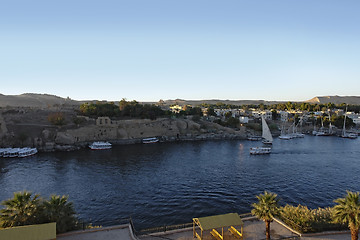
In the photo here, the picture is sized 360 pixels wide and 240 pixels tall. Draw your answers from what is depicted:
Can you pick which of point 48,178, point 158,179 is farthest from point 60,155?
point 158,179

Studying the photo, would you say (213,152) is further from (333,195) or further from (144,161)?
(333,195)

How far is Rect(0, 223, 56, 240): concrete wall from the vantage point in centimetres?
1312

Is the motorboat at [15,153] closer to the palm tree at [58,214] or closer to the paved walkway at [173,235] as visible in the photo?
the palm tree at [58,214]

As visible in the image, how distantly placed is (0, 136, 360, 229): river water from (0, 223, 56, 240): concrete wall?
9678 mm

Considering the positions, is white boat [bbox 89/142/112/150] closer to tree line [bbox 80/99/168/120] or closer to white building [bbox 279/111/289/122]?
tree line [bbox 80/99/168/120]

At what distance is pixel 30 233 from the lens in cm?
1345

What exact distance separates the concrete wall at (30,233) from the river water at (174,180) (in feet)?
31.8

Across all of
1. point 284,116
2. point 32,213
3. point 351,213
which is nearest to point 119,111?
point 32,213

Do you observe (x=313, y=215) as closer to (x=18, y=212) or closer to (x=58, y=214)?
(x=58, y=214)

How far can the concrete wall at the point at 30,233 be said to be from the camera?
13.1m

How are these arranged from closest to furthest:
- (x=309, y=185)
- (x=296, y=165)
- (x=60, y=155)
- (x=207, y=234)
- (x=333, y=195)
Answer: (x=207, y=234), (x=333, y=195), (x=309, y=185), (x=296, y=165), (x=60, y=155)

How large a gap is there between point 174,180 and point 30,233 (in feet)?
75.3

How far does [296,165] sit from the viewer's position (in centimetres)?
4391

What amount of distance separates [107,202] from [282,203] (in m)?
19.8
